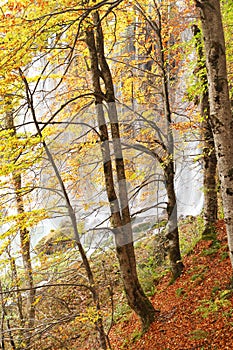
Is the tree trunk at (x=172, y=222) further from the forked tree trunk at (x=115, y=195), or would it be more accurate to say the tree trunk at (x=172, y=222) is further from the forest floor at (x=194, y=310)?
the forked tree trunk at (x=115, y=195)

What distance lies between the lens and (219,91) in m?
3.29

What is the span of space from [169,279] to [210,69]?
6.00 metres

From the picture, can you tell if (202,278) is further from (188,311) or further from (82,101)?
(82,101)

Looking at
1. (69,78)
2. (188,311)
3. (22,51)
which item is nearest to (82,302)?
(188,311)

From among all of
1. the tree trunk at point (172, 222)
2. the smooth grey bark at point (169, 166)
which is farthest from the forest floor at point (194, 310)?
the smooth grey bark at point (169, 166)

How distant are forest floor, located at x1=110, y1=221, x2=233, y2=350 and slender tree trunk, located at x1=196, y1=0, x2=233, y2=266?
2.16m

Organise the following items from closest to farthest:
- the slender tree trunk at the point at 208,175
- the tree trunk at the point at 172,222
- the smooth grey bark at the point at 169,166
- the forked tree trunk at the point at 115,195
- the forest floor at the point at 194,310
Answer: the forest floor at the point at 194,310
the forked tree trunk at the point at 115,195
the smooth grey bark at the point at 169,166
the tree trunk at the point at 172,222
the slender tree trunk at the point at 208,175

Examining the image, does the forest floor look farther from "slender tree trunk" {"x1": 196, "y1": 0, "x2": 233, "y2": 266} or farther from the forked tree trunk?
"slender tree trunk" {"x1": 196, "y1": 0, "x2": 233, "y2": 266}

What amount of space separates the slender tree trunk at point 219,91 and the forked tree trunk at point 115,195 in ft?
9.40

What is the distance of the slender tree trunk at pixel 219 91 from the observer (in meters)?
3.19

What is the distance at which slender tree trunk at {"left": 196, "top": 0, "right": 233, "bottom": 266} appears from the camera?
319cm

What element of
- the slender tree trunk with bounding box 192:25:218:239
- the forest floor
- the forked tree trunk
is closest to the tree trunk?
the forest floor

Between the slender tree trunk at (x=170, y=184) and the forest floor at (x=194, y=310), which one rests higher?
the slender tree trunk at (x=170, y=184)

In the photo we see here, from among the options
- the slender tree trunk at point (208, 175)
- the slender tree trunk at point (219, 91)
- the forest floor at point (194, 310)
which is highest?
the slender tree trunk at point (219, 91)
